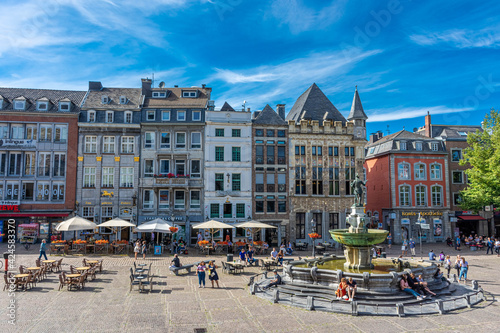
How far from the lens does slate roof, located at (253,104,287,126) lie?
131 ft

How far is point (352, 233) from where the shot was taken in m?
19.4

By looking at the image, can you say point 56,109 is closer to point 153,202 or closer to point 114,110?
point 114,110

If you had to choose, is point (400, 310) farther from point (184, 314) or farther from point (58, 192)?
point (58, 192)

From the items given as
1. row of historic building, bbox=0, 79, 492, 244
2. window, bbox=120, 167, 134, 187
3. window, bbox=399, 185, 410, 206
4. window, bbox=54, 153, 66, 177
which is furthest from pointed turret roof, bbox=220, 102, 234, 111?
window, bbox=399, 185, 410, 206

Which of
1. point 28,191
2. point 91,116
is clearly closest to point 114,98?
point 91,116

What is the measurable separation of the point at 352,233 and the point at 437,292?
481cm

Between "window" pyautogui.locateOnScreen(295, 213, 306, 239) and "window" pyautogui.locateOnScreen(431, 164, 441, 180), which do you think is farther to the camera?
"window" pyautogui.locateOnScreen(431, 164, 441, 180)

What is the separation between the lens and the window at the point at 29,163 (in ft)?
122

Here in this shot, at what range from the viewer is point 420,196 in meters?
44.6

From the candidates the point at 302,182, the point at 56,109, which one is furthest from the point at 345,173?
the point at 56,109

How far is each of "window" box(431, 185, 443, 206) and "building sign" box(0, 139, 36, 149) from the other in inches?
1800

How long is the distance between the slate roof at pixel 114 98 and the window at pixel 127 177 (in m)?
6.60

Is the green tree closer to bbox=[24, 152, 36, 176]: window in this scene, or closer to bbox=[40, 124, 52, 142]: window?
bbox=[40, 124, 52, 142]: window

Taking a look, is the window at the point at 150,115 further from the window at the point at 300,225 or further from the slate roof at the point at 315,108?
the window at the point at 300,225
